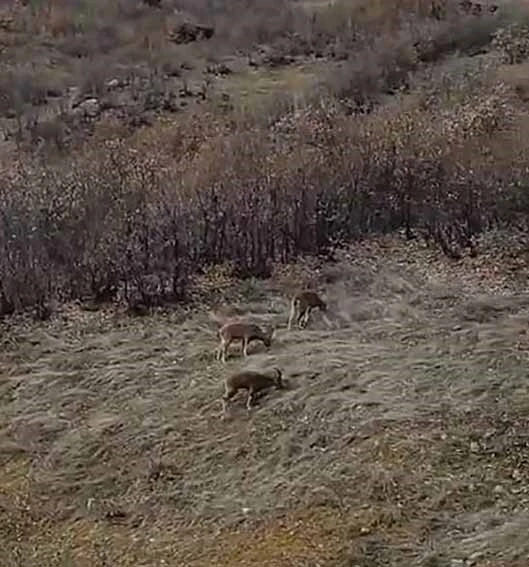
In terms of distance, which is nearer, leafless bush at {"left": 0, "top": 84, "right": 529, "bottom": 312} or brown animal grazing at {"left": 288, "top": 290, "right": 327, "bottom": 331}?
brown animal grazing at {"left": 288, "top": 290, "right": 327, "bottom": 331}

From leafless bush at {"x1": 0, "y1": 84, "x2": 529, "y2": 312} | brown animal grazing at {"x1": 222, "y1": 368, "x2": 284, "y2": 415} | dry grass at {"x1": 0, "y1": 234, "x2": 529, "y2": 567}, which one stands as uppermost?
leafless bush at {"x1": 0, "y1": 84, "x2": 529, "y2": 312}

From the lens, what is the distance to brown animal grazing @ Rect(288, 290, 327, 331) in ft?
26.7

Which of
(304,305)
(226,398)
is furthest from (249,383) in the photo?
(304,305)

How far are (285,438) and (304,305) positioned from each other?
1682mm

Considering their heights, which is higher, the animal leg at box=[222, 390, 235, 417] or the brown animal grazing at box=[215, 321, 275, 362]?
the brown animal grazing at box=[215, 321, 275, 362]

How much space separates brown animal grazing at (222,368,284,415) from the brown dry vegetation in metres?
0.13

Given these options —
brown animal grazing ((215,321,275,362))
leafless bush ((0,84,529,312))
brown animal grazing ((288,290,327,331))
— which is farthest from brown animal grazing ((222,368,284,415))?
leafless bush ((0,84,529,312))

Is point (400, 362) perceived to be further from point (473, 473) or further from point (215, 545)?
point (215, 545)

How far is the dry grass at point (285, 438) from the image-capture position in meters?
5.78

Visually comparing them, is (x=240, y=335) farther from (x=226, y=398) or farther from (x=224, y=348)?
(x=226, y=398)

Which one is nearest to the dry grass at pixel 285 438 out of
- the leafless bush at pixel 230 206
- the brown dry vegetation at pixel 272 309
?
the brown dry vegetation at pixel 272 309

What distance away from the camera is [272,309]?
8.57 meters

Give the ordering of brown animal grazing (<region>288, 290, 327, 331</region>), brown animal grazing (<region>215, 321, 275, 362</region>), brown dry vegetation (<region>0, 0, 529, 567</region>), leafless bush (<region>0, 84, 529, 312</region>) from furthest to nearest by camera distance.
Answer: leafless bush (<region>0, 84, 529, 312</region>) → brown animal grazing (<region>288, 290, 327, 331</region>) → brown animal grazing (<region>215, 321, 275, 362</region>) → brown dry vegetation (<region>0, 0, 529, 567</region>)

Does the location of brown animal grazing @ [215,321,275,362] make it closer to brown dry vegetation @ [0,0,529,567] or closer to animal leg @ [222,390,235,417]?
brown dry vegetation @ [0,0,529,567]
